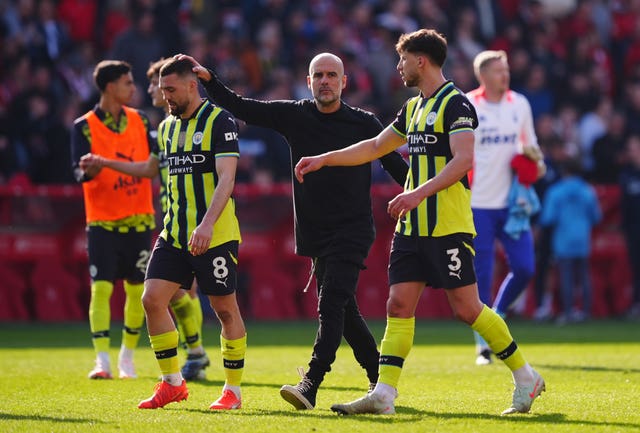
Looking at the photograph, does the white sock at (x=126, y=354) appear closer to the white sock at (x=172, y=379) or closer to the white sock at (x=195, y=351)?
the white sock at (x=195, y=351)

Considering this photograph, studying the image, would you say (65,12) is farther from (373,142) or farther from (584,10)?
(373,142)

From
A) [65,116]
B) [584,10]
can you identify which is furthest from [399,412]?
[584,10]

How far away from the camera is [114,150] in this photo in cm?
1056

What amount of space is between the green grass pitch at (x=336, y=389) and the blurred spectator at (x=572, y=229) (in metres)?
2.12

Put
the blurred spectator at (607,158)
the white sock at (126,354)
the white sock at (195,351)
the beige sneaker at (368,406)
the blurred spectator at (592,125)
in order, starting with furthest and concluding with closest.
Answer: the blurred spectator at (592,125)
the blurred spectator at (607,158)
the white sock at (126,354)
the white sock at (195,351)
the beige sneaker at (368,406)

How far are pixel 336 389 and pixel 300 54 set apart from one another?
12003mm

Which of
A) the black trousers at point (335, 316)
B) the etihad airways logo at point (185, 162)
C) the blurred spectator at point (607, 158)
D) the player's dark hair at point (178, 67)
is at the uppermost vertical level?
the player's dark hair at point (178, 67)

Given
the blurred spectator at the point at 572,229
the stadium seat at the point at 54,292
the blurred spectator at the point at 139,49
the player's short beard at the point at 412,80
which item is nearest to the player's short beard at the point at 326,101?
the player's short beard at the point at 412,80

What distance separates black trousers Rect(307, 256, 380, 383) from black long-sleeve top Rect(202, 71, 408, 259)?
4.8 inches

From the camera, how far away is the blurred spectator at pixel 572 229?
55.0 ft

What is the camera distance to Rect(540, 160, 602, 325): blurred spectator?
16.8 meters

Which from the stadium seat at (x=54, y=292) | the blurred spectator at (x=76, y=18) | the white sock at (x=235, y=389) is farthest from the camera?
the blurred spectator at (x=76, y=18)

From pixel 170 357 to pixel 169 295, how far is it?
0.44 metres

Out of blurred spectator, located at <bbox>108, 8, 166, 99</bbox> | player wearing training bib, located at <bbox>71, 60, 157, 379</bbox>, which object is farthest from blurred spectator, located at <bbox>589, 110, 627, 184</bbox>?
player wearing training bib, located at <bbox>71, 60, 157, 379</bbox>
